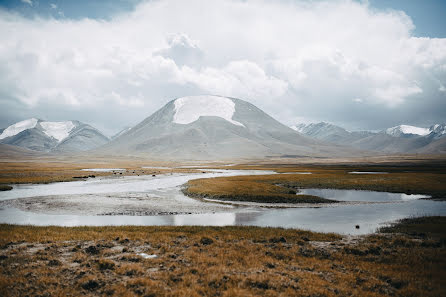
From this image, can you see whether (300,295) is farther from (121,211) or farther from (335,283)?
(121,211)

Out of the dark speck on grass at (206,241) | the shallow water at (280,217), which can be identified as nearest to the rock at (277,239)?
the dark speck on grass at (206,241)

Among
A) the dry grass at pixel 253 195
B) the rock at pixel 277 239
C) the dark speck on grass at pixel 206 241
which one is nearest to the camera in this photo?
the dark speck on grass at pixel 206 241

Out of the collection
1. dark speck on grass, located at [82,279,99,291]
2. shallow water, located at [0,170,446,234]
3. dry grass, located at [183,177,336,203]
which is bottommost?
shallow water, located at [0,170,446,234]

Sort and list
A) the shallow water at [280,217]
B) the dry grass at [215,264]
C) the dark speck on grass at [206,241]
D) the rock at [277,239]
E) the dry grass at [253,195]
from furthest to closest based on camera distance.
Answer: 1. the dry grass at [253,195]
2. the shallow water at [280,217]
3. the rock at [277,239]
4. the dark speck on grass at [206,241]
5. the dry grass at [215,264]

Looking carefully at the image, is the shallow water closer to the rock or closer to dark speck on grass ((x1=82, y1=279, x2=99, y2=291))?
the rock

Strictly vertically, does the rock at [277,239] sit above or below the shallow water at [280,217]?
above

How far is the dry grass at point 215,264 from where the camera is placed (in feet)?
43.8

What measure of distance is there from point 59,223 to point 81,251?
15.0 meters

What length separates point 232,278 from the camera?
47.4ft

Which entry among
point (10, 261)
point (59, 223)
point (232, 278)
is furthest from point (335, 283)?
point (59, 223)

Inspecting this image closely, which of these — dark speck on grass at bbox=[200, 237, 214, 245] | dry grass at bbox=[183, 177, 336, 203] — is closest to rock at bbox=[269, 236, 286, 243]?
dark speck on grass at bbox=[200, 237, 214, 245]

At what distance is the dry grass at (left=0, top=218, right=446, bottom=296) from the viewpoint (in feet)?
43.8

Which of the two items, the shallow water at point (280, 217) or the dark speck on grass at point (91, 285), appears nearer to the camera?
the dark speck on grass at point (91, 285)

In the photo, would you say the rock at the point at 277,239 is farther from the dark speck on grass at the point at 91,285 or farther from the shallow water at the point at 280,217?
the dark speck on grass at the point at 91,285
